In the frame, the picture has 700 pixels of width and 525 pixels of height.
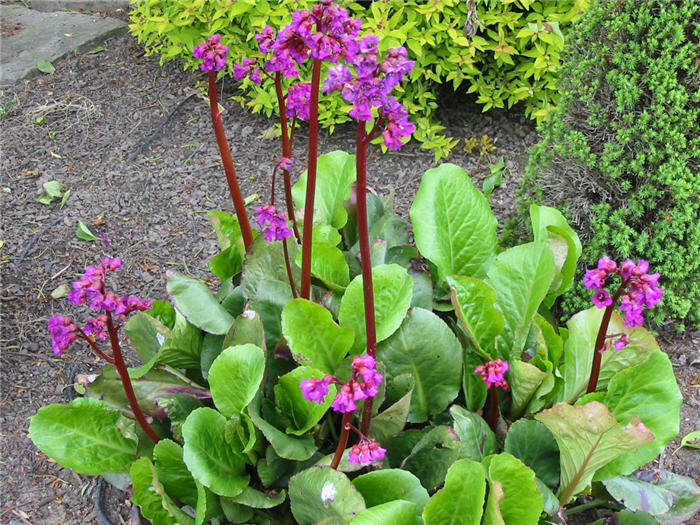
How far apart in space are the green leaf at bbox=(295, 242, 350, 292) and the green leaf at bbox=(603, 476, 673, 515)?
947 mm

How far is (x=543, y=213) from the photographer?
2305mm

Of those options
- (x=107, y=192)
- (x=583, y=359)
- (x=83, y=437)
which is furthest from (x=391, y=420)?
(x=107, y=192)

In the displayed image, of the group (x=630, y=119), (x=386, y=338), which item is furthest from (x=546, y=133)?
(x=386, y=338)

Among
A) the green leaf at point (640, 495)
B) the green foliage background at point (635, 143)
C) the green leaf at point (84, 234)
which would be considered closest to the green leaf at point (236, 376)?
the green leaf at point (640, 495)

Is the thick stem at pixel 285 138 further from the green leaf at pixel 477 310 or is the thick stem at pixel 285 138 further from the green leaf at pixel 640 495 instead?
the green leaf at pixel 640 495

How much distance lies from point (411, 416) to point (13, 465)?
1.49 meters

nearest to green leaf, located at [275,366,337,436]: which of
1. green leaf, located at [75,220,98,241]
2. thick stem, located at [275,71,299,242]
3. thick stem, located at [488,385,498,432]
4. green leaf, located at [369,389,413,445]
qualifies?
green leaf, located at [369,389,413,445]

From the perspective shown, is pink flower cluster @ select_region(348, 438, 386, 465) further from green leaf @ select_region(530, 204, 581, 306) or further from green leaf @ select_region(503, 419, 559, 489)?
green leaf @ select_region(530, 204, 581, 306)

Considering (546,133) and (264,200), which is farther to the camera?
(264,200)

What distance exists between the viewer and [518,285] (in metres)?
2.09

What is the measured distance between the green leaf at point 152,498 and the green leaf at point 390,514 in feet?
1.62

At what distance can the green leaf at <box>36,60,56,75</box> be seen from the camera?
16.2ft

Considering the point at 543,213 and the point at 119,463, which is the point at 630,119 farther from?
the point at 119,463

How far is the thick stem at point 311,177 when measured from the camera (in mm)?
1510
